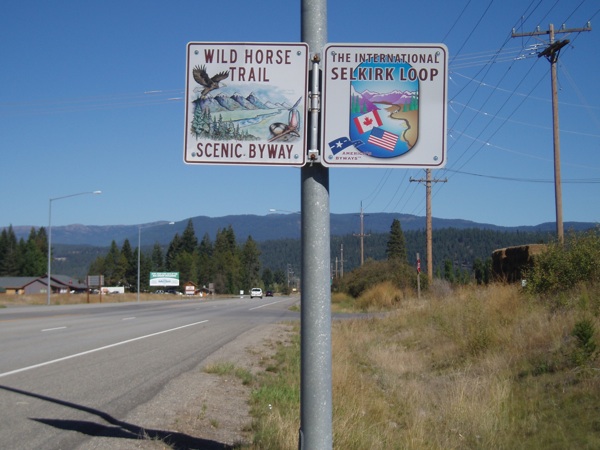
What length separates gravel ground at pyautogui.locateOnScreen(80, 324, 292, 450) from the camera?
7004 millimetres

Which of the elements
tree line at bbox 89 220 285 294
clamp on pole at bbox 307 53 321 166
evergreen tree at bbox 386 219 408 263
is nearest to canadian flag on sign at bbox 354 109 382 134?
clamp on pole at bbox 307 53 321 166

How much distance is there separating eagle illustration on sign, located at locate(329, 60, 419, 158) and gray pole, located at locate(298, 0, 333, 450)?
0.23 m

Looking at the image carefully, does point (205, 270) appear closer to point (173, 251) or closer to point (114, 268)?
point (173, 251)

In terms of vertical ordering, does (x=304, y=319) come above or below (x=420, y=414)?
above

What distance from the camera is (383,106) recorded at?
438cm

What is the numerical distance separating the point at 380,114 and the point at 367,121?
92mm

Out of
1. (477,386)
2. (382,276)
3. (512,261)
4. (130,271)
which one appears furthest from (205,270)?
(477,386)

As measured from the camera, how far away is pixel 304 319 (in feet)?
14.0

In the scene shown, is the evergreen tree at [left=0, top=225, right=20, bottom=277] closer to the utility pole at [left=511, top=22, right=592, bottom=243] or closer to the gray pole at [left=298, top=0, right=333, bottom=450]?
the utility pole at [left=511, top=22, right=592, bottom=243]

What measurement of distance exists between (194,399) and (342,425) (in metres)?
3.78

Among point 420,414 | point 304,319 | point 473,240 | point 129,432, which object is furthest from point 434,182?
point 473,240

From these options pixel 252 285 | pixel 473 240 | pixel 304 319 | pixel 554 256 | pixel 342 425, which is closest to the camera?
pixel 304 319

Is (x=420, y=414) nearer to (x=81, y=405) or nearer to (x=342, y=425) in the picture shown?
(x=342, y=425)

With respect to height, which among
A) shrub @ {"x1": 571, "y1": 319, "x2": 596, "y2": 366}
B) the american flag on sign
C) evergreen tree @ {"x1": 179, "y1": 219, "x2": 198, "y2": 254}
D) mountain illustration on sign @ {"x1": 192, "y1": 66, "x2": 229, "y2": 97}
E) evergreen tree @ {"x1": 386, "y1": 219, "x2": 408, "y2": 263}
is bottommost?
shrub @ {"x1": 571, "y1": 319, "x2": 596, "y2": 366}
